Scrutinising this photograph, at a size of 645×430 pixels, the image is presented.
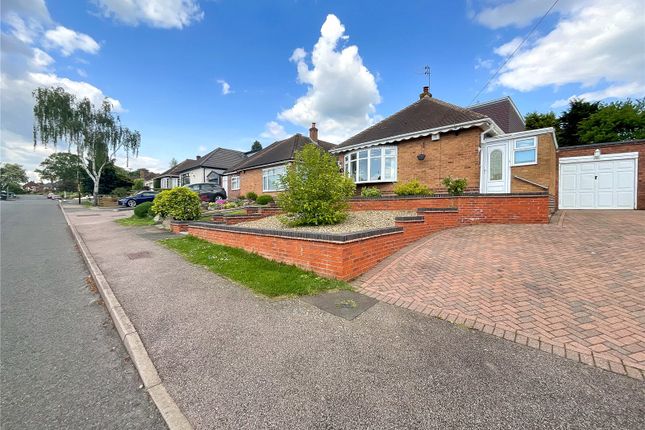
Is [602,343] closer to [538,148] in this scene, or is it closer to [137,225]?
[538,148]

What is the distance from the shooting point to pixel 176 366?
8.66ft

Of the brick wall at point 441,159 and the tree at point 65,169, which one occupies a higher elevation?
the tree at point 65,169

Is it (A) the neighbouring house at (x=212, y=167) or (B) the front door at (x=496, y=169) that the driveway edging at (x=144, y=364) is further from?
(A) the neighbouring house at (x=212, y=167)

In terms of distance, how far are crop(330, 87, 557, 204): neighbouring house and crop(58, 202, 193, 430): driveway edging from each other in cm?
1146

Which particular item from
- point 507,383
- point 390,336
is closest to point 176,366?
point 390,336

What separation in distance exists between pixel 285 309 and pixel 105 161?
3634cm

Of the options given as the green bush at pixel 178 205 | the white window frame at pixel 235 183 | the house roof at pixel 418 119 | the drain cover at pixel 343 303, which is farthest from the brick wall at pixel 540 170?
the white window frame at pixel 235 183

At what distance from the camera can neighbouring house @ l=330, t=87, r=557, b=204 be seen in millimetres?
10625

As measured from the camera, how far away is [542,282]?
414 centimetres

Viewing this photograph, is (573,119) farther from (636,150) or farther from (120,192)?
(120,192)

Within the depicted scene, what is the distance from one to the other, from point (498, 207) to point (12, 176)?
392 ft

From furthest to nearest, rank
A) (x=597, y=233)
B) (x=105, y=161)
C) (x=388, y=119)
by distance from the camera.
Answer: (x=105, y=161) → (x=388, y=119) → (x=597, y=233)

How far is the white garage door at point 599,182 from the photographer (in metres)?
12.0

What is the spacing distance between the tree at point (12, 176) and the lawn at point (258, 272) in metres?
99.6
